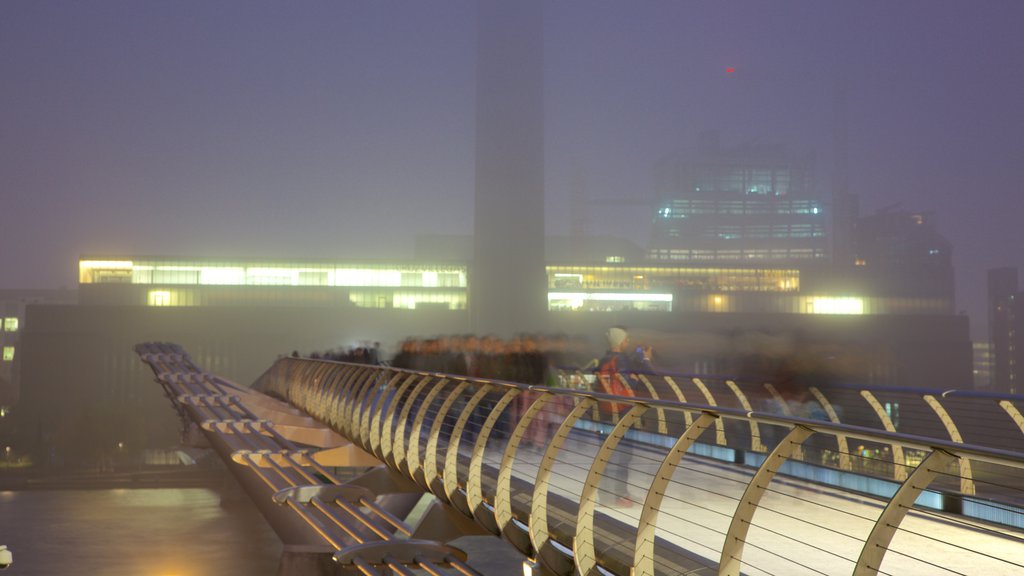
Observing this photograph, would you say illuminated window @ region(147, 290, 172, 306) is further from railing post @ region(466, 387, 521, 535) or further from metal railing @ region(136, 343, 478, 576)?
railing post @ region(466, 387, 521, 535)

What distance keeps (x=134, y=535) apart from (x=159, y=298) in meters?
47.9

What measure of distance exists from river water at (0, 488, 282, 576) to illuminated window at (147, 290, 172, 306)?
3817 cm

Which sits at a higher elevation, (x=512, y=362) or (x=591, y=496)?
(x=591, y=496)

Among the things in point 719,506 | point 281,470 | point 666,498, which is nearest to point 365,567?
point 666,498

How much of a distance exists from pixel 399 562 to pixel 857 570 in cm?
294

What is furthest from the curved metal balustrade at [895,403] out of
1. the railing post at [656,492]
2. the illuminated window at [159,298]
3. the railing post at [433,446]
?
the illuminated window at [159,298]

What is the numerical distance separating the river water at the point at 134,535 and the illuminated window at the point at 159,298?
38.2 meters

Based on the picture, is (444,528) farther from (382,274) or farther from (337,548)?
(382,274)

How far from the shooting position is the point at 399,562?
Answer: 543 cm

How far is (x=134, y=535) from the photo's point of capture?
2667cm

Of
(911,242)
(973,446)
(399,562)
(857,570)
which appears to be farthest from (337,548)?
(911,242)

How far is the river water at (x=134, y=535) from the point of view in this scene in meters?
22.1

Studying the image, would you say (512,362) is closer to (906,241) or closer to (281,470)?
(281,470)

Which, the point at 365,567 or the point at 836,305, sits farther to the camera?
the point at 836,305
